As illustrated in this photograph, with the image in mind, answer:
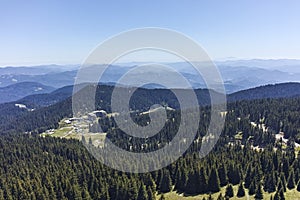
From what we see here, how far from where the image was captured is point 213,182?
76.2 metres

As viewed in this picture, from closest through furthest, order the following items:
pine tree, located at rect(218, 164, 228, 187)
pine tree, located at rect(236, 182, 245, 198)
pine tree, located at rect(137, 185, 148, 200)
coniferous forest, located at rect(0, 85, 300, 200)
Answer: pine tree, located at rect(236, 182, 245, 198)
pine tree, located at rect(137, 185, 148, 200)
coniferous forest, located at rect(0, 85, 300, 200)
pine tree, located at rect(218, 164, 228, 187)

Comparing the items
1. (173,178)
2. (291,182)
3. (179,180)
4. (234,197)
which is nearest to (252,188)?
(234,197)

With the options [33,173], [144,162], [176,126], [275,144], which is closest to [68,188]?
[33,173]

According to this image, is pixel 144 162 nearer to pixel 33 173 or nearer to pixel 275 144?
pixel 33 173

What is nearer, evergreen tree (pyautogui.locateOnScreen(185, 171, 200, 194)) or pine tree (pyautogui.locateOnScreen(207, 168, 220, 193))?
pine tree (pyautogui.locateOnScreen(207, 168, 220, 193))

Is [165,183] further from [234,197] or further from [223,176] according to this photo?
[234,197]

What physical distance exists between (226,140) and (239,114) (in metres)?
51.8

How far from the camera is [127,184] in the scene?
7875cm

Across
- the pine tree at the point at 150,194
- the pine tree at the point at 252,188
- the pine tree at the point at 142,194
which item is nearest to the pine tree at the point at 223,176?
the pine tree at the point at 252,188

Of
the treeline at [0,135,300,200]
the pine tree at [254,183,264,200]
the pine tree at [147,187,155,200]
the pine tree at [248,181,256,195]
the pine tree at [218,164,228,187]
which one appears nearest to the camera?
the pine tree at [254,183,264,200]

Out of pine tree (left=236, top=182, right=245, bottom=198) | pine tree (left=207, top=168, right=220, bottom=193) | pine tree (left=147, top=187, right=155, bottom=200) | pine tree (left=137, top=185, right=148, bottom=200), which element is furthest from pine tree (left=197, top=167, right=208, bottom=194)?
pine tree (left=137, top=185, right=148, bottom=200)

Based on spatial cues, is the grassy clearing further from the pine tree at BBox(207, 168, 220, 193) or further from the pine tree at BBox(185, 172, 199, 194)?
the pine tree at BBox(185, 172, 199, 194)

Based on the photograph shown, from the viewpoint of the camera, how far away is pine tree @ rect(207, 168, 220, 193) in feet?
249

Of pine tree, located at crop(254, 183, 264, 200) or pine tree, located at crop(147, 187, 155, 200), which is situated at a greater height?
pine tree, located at crop(254, 183, 264, 200)
